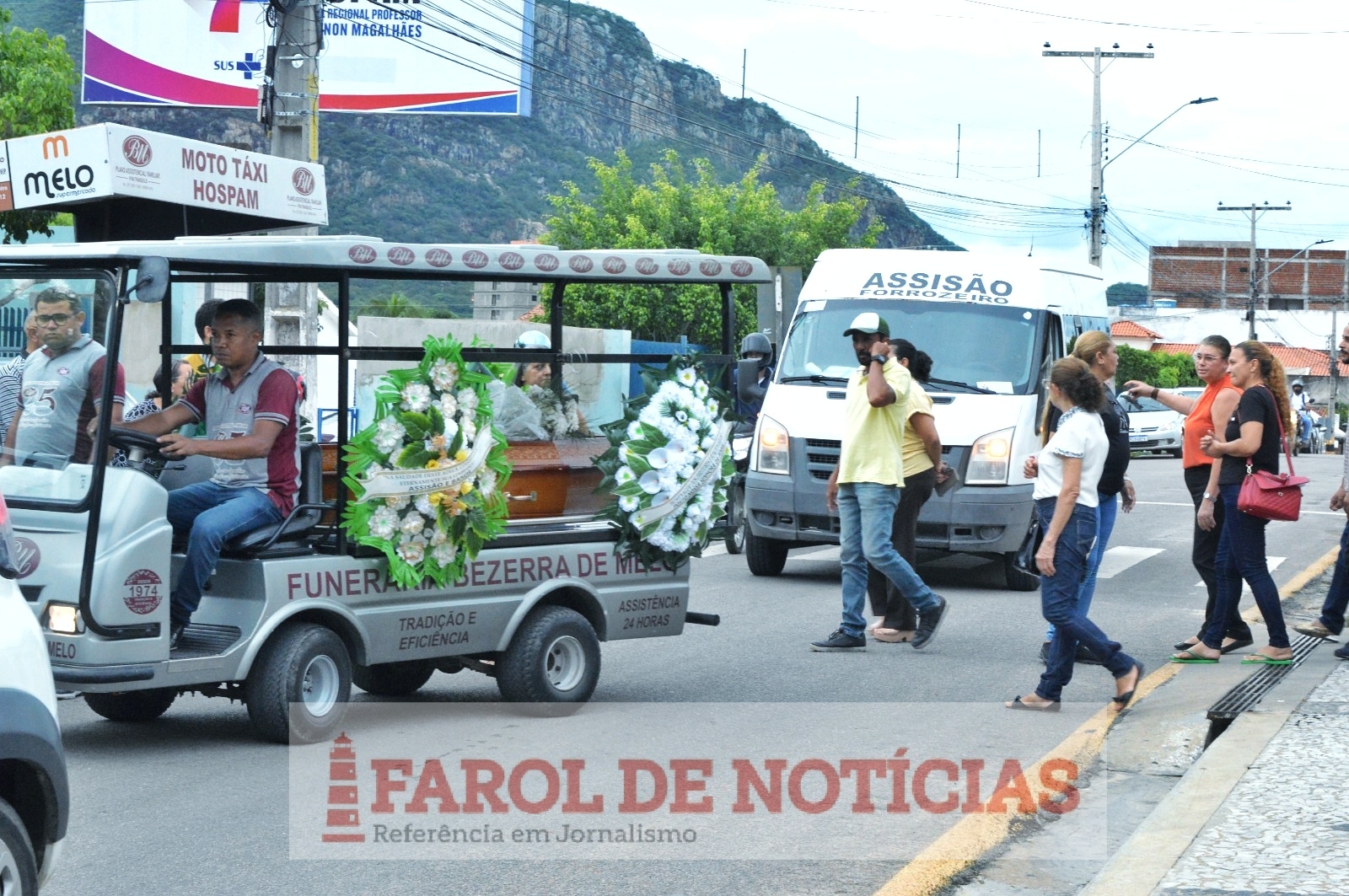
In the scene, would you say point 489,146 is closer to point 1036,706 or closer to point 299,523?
point 1036,706

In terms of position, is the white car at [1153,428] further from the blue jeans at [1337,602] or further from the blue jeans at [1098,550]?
the blue jeans at [1098,550]

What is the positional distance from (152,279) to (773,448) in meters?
7.65

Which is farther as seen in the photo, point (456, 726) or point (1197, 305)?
point (1197, 305)

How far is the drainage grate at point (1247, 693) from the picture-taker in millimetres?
7949

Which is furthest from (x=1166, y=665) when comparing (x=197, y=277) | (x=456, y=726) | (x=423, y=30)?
(x=423, y=30)

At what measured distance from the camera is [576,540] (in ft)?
26.7

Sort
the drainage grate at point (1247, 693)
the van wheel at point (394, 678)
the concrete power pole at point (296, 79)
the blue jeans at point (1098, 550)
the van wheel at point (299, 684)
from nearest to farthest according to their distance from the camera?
the van wheel at point (299, 684)
the drainage grate at point (1247, 693)
the van wheel at point (394, 678)
the blue jeans at point (1098, 550)
the concrete power pole at point (296, 79)

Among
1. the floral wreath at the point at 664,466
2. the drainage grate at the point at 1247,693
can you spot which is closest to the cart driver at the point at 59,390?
the floral wreath at the point at 664,466

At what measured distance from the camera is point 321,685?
7113mm

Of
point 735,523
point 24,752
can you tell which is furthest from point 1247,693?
point 735,523

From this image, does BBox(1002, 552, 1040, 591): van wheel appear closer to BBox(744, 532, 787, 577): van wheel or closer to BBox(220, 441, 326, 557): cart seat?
BBox(744, 532, 787, 577): van wheel

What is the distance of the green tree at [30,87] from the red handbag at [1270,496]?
13998mm

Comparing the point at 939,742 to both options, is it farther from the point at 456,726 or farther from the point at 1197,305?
the point at 1197,305

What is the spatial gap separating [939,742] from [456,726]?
2.24m
